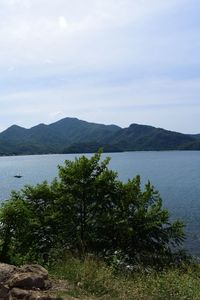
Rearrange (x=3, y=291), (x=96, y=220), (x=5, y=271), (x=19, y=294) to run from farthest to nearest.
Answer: (x=96, y=220) < (x=5, y=271) < (x=3, y=291) < (x=19, y=294)

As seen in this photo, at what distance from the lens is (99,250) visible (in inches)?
→ 851

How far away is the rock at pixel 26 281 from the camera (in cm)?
963

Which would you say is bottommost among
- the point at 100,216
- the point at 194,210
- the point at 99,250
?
the point at 194,210

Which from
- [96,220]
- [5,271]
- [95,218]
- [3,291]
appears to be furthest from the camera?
[95,218]

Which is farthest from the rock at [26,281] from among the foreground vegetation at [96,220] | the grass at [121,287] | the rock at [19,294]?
the foreground vegetation at [96,220]

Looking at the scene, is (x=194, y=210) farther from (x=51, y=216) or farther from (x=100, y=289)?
(x=100, y=289)

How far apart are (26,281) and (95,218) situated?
12964mm

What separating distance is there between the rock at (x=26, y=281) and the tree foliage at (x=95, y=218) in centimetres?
1061

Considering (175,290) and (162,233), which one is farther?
(162,233)

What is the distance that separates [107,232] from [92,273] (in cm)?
1087

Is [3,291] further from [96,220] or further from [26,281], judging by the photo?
[96,220]

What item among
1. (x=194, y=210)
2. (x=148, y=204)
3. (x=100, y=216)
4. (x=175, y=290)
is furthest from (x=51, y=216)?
(x=194, y=210)

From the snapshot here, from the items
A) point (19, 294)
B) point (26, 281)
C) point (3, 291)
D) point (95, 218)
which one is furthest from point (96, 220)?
point (19, 294)

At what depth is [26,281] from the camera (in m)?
9.68
